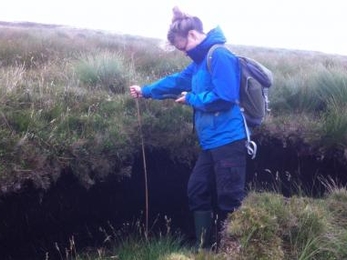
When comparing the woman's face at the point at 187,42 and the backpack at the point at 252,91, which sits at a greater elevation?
the woman's face at the point at 187,42

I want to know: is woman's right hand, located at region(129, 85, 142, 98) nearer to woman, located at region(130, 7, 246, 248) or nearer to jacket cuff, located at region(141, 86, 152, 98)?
jacket cuff, located at region(141, 86, 152, 98)

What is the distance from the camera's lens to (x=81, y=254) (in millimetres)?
5738

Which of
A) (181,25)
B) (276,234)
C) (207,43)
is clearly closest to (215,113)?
(207,43)

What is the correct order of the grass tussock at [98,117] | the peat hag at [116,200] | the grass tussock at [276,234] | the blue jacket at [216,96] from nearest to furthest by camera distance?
the grass tussock at [276,234], the blue jacket at [216,96], the grass tussock at [98,117], the peat hag at [116,200]

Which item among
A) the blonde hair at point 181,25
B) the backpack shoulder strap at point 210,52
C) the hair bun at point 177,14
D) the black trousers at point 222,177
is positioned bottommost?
the black trousers at point 222,177

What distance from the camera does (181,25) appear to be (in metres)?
5.08

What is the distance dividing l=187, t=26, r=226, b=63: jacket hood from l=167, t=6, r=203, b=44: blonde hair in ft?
0.45

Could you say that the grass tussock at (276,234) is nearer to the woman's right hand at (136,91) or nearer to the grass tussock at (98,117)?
the grass tussock at (98,117)

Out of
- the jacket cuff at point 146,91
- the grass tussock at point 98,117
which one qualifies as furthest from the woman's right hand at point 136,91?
the grass tussock at point 98,117

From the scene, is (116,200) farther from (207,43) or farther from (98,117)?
(207,43)

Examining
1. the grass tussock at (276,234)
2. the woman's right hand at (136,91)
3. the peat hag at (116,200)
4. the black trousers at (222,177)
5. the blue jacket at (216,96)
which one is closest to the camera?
the grass tussock at (276,234)

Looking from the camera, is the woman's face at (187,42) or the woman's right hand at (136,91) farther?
the woman's right hand at (136,91)

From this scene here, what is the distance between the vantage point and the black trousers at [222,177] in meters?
5.05

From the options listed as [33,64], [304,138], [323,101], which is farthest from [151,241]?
[33,64]
